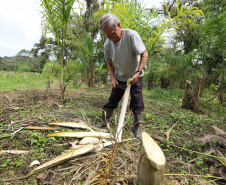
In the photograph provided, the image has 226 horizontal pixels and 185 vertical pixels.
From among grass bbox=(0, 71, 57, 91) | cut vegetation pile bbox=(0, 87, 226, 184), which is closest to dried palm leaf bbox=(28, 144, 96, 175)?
cut vegetation pile bbox=(0, 87, 226, 184)

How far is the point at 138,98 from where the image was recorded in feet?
6.60

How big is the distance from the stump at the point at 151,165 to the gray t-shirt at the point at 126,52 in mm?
1236

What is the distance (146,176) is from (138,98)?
1.25 meters

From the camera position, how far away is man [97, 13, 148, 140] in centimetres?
159

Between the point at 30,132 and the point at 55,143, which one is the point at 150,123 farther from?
the point at 30,132

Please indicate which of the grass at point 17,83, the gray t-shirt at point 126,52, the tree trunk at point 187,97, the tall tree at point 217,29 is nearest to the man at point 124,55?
the gray t-shirt at point 126,52

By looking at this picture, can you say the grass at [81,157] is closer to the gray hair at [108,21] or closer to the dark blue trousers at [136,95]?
the dark blue trousers at [136,95]

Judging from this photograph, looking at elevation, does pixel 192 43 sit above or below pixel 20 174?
above

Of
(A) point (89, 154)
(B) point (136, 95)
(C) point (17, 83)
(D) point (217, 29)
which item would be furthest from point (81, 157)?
(C) point (17, 83)

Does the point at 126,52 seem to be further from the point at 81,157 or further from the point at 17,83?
the point at 17,83

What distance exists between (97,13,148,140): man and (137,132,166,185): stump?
2.34ft

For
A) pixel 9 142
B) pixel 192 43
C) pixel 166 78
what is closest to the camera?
pixel 9 142

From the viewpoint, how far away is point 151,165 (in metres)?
0.80

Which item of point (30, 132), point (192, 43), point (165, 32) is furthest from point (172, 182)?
point (192, 43)
